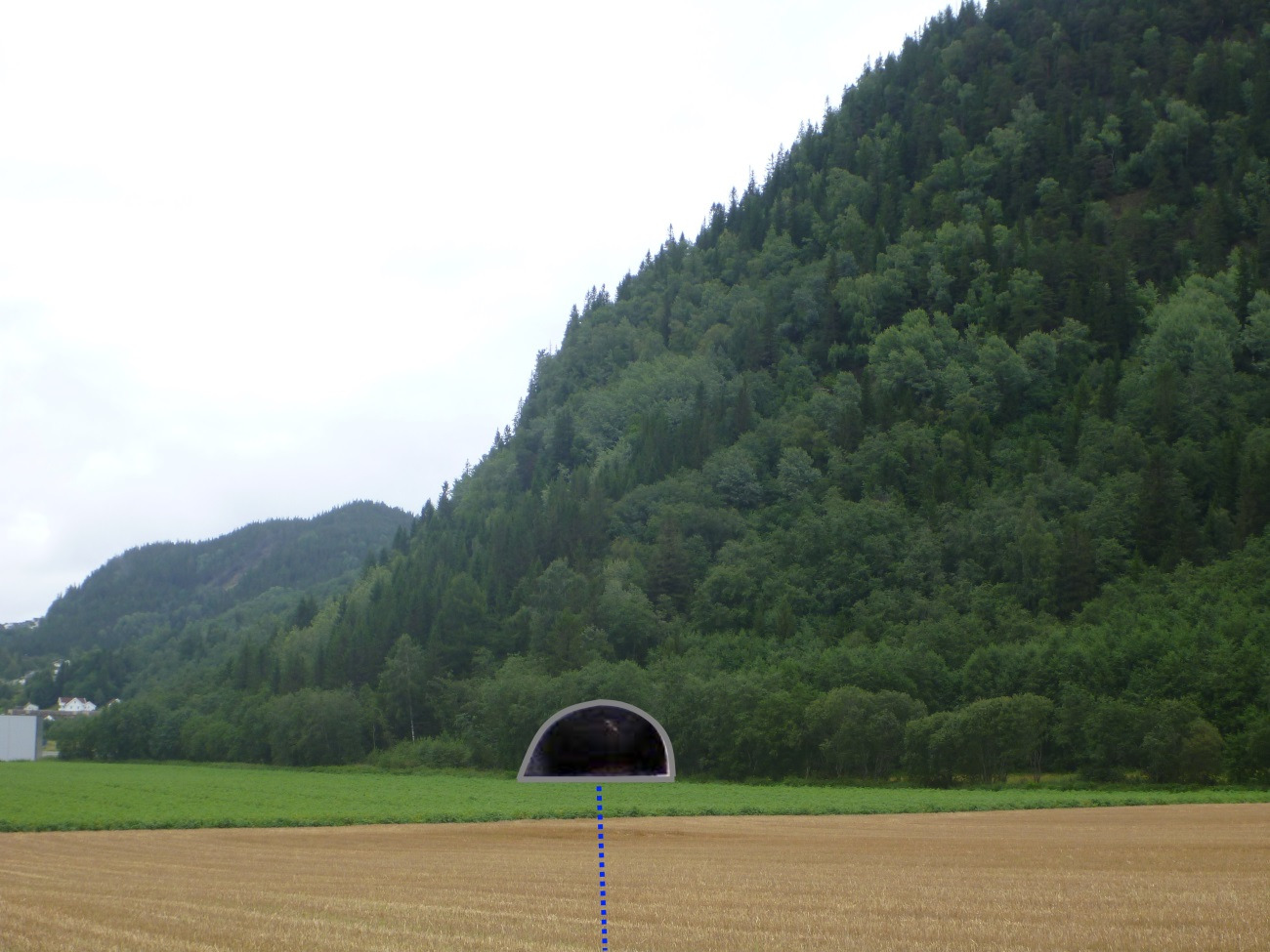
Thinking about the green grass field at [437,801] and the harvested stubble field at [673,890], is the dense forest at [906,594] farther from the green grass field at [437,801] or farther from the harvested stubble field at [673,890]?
the harvested stubble field at [673,890]

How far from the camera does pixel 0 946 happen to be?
23.8 metres

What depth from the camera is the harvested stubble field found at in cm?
2366

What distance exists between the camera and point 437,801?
272 ft

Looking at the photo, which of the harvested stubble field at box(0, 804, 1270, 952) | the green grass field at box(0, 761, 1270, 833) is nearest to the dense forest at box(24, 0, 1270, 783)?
the green grass field at box(0, 761, 1270, 833)

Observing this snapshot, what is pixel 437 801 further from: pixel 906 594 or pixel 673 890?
pixel 906 594

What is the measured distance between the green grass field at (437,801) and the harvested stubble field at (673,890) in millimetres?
11997

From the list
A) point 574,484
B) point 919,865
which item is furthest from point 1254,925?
point 574,484

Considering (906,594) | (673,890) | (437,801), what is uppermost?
(906,594)

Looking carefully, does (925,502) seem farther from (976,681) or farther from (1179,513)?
(976,681)

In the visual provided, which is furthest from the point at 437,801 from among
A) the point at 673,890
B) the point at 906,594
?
the point at 906,594

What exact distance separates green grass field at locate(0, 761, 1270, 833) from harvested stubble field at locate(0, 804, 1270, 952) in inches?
472

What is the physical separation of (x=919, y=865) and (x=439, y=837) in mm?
25769

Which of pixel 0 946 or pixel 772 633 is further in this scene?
pixel 772 633

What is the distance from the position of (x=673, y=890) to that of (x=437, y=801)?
53538 millimetres
